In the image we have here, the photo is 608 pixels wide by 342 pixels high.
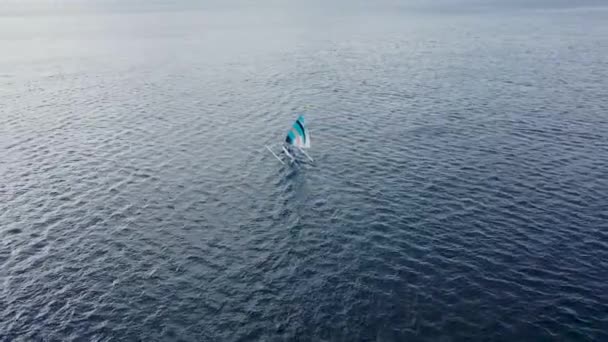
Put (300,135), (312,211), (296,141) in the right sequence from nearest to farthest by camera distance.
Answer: (312,211) < (300,135) < (296,141)

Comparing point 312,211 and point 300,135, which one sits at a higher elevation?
point 300,135

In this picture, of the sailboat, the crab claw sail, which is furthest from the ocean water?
the crab claw sail

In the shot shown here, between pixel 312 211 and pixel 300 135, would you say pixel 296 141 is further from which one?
pixel 312 211

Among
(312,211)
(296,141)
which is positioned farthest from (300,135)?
(312,211)

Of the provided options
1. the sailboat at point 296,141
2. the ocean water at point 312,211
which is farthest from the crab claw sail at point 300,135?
the ocean water at point 312,211

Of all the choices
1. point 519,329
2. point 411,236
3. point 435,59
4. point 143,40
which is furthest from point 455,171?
point 143,40

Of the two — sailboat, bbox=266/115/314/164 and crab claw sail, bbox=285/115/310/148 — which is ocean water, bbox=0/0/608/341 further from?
crab claw sail, bbox=285/115/310/148

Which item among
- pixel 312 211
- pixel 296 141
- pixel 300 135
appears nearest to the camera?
pixel 312 211
